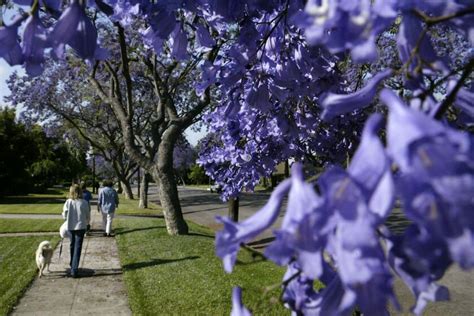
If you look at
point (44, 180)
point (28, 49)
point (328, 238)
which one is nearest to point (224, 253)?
point (328, 238)

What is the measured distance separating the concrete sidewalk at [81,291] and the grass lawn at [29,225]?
5252mm

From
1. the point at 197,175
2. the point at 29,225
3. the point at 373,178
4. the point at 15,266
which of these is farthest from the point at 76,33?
the point at 197,175

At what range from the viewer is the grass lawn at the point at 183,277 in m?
7.21

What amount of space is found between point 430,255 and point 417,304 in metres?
0.23

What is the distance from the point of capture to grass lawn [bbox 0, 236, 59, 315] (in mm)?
7867

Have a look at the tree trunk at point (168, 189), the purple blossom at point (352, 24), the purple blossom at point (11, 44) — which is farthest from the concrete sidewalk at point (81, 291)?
the purple blossom at point (352, 24)

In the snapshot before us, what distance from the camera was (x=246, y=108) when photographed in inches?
156

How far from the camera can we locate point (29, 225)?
1748 centimetres

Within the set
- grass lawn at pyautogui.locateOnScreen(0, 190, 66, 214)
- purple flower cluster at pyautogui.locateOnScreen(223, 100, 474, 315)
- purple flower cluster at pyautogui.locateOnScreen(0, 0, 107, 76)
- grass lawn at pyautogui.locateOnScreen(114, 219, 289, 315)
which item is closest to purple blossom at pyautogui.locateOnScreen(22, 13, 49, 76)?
purple flower cluster at pyautogui.locateOnScreen(0, 0, 107, 76)

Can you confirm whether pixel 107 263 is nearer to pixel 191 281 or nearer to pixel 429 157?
pixel 191 281

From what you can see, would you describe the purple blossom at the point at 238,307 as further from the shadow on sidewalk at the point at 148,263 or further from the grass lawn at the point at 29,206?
the grass lawn at the point at 29,206

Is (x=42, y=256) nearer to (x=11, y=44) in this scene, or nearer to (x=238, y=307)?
(x=11, y=44)

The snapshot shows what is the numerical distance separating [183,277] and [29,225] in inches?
413

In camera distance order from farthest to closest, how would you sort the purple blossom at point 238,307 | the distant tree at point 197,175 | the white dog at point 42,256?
the distant tree at point 197,175, the white dog at point 42,256, the purple blossom at point 238,307
